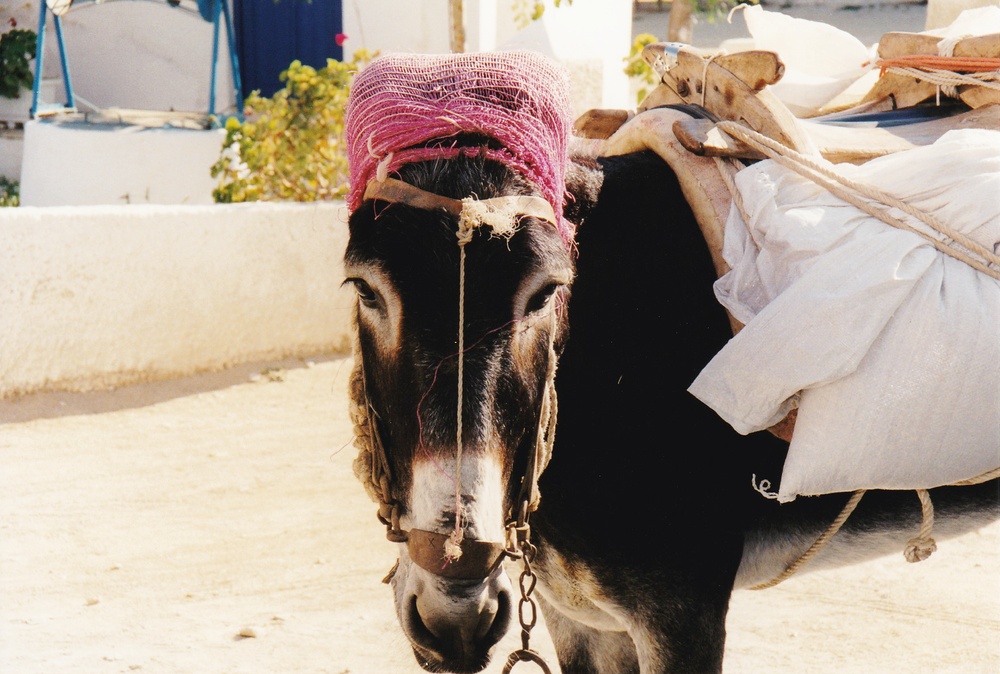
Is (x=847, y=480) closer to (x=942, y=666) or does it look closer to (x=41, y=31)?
(x=942, y=666)

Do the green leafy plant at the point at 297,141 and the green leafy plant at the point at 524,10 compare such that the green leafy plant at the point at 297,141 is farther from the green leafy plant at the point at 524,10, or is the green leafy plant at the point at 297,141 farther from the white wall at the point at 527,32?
the green leafy plant at the point at 524,10

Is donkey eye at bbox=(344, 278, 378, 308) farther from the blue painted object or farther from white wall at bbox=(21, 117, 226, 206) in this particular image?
the blue painted object

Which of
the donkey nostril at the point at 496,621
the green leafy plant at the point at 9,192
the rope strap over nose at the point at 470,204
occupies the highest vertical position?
the rope strap over nose at the point at 470,204

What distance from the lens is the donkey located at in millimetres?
1496

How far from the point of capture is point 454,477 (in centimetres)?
146

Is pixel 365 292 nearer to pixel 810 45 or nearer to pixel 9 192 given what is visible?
pixel 810 45

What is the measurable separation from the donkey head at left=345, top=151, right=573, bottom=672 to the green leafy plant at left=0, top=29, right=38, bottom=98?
7685 mm

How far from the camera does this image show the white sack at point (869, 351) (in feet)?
5.63

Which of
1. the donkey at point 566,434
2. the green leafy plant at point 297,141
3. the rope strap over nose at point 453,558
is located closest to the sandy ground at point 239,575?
the donkey at point 566,434

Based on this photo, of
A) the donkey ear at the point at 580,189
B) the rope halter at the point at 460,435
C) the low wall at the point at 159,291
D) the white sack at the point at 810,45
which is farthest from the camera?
the low wall at the point at 159,291

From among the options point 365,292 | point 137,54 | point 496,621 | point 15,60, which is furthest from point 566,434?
point 137,54

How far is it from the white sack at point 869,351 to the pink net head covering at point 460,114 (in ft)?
1.41

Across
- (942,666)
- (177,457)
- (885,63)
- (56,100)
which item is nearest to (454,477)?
(885,63)

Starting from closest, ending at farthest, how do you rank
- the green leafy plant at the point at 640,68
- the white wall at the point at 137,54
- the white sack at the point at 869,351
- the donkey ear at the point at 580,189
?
the white sack at the point at 869,351 → the donkey ear at the point at 580,189 → the green leafy plant at the point at 640,68 → the white wall at the point at 137,54
